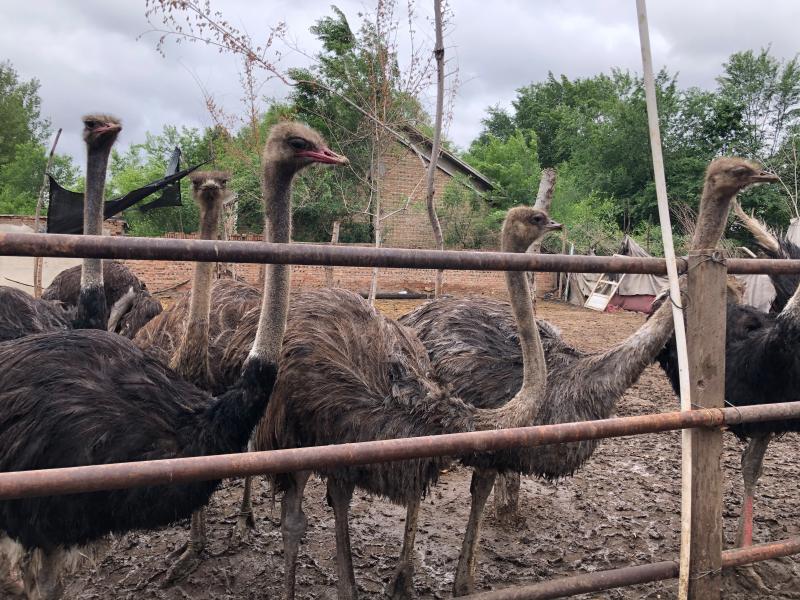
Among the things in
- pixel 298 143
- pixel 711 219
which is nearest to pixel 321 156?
pixel 298 143

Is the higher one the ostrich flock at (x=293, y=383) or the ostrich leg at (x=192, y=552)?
the ostrich flock at (x=293, y=383)

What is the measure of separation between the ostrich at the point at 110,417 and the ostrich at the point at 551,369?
40.7 inches

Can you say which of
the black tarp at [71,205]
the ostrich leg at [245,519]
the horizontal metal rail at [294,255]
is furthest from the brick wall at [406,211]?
the horizontal metal rail at [294,255]

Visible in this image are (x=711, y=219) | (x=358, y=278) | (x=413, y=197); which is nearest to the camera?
(x=711, y=219)

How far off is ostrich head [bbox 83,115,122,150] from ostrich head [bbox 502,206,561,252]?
6.85 ft

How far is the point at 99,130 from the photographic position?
3.55 metres

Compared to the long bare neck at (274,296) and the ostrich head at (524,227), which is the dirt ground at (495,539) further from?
the ostrich head at (524,227)

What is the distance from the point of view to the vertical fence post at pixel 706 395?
1.87 metres

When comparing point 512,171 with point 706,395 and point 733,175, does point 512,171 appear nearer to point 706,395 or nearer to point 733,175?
point 733,175

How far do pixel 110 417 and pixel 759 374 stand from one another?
2.95 metres

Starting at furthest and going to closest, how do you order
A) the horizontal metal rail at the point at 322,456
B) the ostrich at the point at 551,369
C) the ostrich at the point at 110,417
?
the ostrich at the point at 551,369
the ostrich at the point at 110,417
the horizontal metal rail at the point at 322,456

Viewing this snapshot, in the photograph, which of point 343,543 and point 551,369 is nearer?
point 343,543

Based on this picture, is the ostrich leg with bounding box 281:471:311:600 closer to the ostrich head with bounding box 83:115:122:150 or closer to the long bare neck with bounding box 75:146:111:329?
the long bare neck with bounding box 75:146:111:329

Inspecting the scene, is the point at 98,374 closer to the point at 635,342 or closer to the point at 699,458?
the point at 699,458
